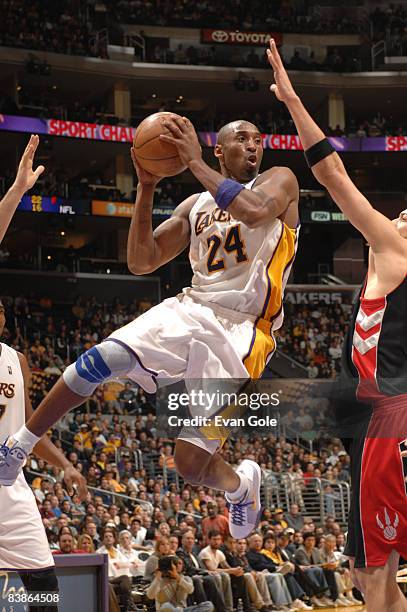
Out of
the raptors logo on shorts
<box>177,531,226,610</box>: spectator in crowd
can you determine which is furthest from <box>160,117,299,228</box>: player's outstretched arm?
<box>177,531,226,610</box>: spectator in crowd

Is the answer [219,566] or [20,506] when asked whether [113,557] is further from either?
[20,506]

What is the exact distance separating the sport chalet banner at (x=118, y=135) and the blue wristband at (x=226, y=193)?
26.4 m

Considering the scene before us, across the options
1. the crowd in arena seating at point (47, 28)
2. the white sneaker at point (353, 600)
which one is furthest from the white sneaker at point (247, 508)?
the crowd in arena seating at point (47, 28)

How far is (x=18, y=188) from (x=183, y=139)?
134 centimetres

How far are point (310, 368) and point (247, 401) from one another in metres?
21.6

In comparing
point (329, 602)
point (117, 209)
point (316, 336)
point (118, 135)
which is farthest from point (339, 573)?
point (118, 135)

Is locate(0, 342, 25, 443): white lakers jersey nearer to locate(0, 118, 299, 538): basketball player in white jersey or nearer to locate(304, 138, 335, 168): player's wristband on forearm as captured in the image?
locate(0, 118, 299, 538): basketball player in white jersey

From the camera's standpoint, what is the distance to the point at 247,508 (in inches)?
231

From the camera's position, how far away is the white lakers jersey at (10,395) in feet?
19.0

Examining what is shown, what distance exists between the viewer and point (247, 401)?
533 cm

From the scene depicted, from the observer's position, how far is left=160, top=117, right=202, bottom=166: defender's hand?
5.15 meters

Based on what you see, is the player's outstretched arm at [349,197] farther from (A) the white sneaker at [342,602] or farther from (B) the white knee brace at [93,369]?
(A) the white sneaker at [342,602]

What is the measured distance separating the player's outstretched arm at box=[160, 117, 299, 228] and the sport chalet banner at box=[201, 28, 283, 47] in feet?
99.6

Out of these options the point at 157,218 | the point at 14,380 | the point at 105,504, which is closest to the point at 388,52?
the point at 157,218
